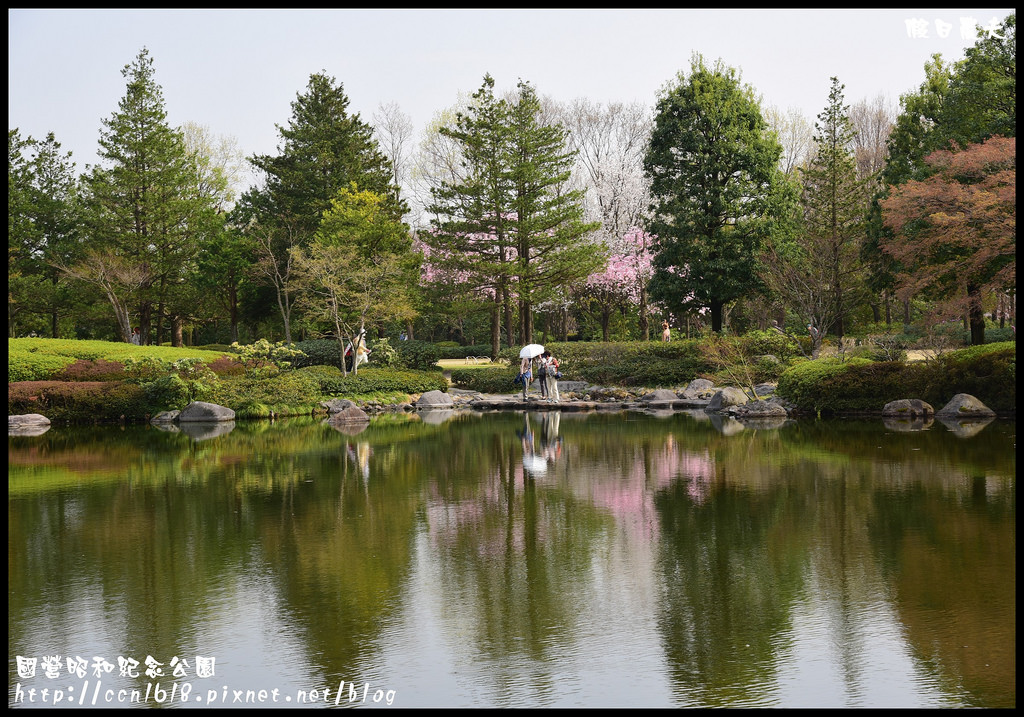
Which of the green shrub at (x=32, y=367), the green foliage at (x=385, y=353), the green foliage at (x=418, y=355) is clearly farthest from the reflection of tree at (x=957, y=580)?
the green foliage at (x=418, y=355)

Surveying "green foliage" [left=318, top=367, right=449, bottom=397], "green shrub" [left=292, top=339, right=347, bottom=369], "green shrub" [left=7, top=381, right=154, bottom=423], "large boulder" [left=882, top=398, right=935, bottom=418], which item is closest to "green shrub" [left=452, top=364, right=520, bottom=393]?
"green foliage" [left=318, top=367, right=449, bottom=397]

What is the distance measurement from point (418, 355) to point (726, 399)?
13.5 metres

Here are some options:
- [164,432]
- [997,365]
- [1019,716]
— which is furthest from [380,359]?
[1019,716]

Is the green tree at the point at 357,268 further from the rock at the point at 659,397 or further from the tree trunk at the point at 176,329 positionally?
the tree trunk at the point at 176,329

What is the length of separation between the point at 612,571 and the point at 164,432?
1407 centimetres

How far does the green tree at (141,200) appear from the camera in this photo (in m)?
37.2

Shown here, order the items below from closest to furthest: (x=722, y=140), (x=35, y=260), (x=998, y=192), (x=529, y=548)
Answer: (x=529, y=548) → (x=998, y=192) → (x=722, y=140) → (x=35, y=260)

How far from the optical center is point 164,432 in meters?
18.8

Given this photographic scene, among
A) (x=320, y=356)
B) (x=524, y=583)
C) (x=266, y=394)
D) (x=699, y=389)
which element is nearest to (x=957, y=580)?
(x=524, y=583)

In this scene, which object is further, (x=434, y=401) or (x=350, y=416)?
(x=434, y=401)

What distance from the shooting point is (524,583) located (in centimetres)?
→ 666

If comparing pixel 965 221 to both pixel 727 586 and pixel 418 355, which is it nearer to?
pixel 727 586

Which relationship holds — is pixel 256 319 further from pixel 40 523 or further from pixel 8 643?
pixel 8 643

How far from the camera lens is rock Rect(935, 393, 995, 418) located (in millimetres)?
17558
